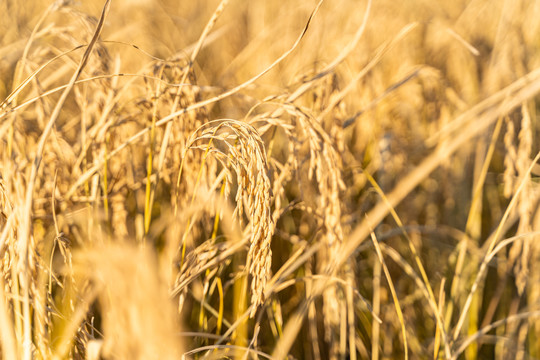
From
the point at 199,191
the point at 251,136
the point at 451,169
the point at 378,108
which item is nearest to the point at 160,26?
the point at 378,108

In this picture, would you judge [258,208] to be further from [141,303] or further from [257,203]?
[141,303]

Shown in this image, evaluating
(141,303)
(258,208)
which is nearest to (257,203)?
(258,208)

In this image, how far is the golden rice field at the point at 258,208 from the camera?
2.14 feet

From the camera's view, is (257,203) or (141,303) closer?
(141,303)

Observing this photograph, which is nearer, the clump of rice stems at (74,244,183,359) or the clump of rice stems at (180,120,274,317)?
the clump of rice stems at (74,244,183,359)

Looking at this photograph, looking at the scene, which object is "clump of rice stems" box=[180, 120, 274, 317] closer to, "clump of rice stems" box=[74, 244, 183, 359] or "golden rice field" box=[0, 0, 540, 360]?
"golden rice field" box=[0, 0, 540, 360]

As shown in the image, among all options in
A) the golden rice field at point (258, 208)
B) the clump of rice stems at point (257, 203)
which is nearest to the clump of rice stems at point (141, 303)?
the golden rice field at point (258, 208)

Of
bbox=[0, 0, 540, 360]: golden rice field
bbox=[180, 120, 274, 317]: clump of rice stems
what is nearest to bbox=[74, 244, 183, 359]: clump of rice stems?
bbox=[0, 0, 540, 360]: golden rice field

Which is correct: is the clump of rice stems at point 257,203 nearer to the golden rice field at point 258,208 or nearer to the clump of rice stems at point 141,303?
the golden rice field at point 258,208

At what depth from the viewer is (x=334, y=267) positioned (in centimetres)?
83

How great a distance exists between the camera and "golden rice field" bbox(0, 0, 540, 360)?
2.14 ft

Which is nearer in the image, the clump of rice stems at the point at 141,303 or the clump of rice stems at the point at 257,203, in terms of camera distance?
the clump of rice stems at the point at 141,303

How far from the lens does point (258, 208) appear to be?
2.03 feet

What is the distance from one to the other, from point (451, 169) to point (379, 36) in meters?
0.84
